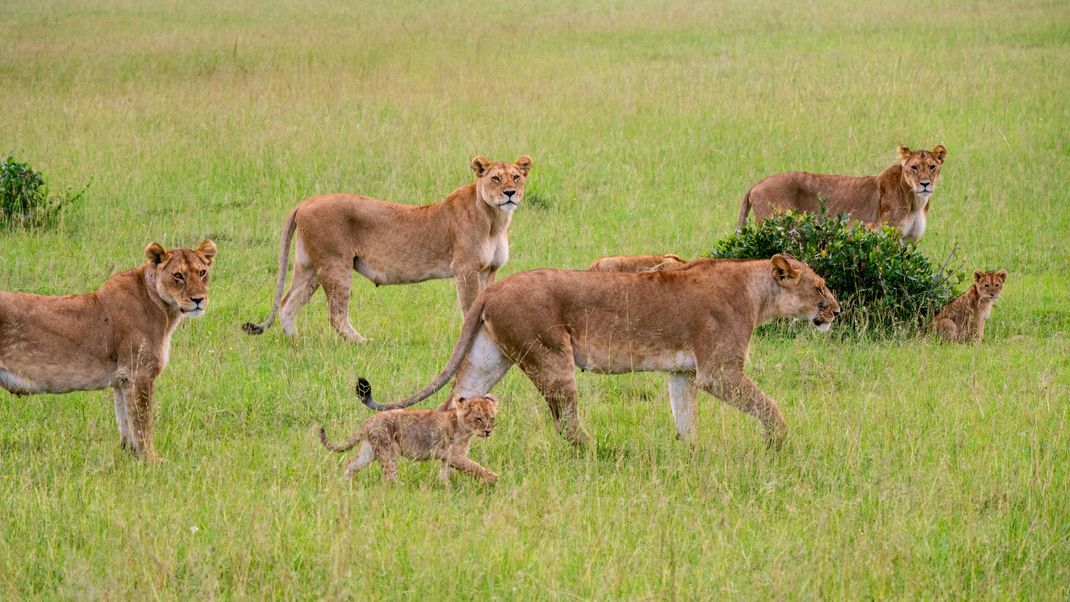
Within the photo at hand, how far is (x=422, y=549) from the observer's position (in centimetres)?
587

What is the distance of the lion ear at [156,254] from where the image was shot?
7508mm

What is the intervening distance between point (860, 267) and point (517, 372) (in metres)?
2.84

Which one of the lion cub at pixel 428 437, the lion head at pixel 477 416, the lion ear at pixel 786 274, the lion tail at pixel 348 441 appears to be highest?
the lion ear at pixel 786 274

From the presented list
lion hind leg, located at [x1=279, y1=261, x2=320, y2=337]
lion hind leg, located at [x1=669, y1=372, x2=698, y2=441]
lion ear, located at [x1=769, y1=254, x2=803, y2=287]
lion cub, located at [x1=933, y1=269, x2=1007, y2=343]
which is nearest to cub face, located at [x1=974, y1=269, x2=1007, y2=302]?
lion cub, located at [x1=933, y1=269, x2=1007, y2=343]

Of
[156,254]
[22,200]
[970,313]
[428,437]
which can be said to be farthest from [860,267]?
[22,200]

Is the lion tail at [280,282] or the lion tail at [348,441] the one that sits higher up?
the lion tail at [348,441]

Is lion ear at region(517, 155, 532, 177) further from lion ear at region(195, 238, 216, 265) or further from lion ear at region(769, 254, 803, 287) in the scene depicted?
lion ear at region(195, 238, 216, 265)

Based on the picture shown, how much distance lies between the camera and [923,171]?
12.4m

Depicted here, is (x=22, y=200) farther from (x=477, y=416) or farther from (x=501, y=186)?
(x=477, y=416)

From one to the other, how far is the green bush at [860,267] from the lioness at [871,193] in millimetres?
1617

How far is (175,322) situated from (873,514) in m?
3.82

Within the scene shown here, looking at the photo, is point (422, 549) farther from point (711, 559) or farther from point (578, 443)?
point (578, 443)

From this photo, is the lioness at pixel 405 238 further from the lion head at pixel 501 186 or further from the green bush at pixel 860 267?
the green bush at pixel 860 267

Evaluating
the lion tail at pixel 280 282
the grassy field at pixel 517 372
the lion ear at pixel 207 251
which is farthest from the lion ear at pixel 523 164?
the lion ear at pixel 207 251
